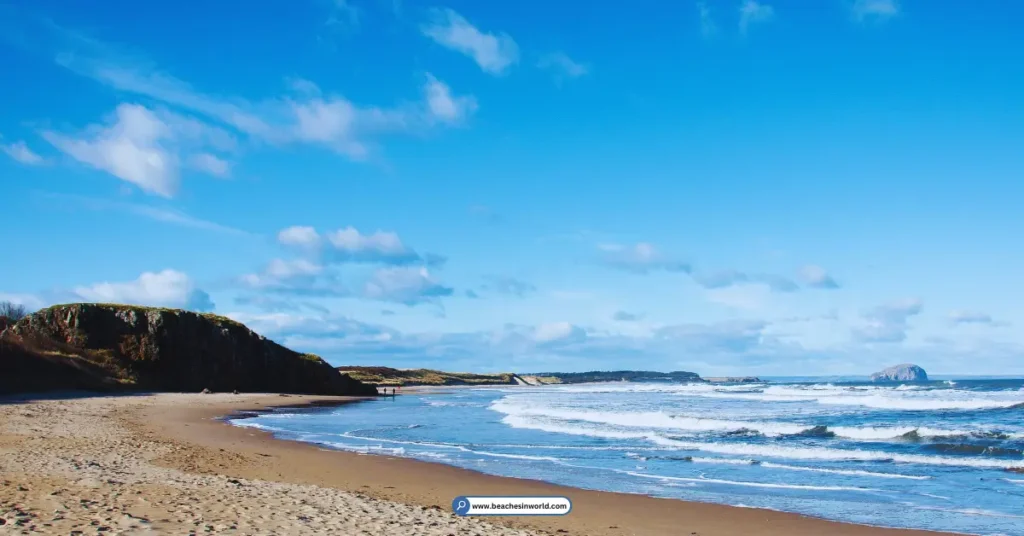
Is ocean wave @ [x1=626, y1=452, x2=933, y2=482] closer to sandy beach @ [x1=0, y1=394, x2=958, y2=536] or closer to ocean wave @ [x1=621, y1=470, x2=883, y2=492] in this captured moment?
ocean wave @ [x1=621, y1=470, x2=883, y2=492]

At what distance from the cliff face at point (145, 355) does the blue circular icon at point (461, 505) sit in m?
39.5

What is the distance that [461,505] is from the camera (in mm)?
12664

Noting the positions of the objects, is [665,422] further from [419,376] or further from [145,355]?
[419,376]

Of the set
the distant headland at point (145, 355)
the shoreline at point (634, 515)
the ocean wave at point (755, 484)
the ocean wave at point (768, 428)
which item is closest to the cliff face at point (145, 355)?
the distant headland at point (145, 355)

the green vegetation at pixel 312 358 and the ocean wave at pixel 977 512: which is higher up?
the green vegetation at pixel 312 358

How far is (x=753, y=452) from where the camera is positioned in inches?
898

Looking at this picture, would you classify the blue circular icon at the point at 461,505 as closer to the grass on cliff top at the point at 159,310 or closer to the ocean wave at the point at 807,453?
the ocean wave at the point at 807,453

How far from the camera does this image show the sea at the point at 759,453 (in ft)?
47.5

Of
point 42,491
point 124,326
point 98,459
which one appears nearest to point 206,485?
point 42,491

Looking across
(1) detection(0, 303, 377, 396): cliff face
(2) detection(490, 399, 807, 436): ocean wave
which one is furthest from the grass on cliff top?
(2) detection(490, 399, 807, 436): ocean wave

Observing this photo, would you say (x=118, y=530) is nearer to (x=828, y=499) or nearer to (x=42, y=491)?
(x=42, y=491)

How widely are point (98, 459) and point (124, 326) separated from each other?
46099 mm

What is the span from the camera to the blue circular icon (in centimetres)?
1232
